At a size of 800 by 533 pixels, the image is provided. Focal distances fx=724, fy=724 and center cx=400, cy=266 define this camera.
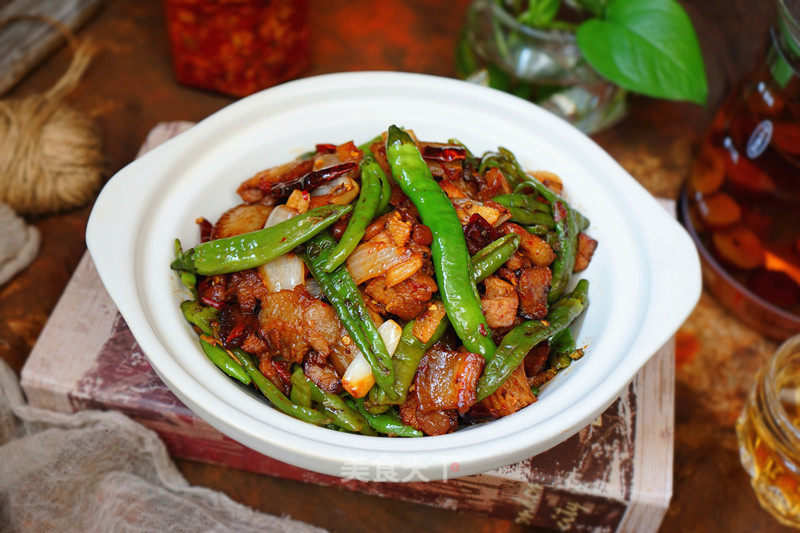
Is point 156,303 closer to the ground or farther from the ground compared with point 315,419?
farther from the ground

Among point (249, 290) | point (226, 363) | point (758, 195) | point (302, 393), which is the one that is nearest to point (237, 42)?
point (249, 290)

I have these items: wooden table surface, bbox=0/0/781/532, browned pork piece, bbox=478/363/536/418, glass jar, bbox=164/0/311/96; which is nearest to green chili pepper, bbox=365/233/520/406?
browned pork piece, bbox=478/363/536/418

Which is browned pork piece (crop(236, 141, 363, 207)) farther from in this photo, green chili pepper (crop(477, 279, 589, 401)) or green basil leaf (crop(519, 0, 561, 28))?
green basil leaf (crop(519, 0, 561, 28))

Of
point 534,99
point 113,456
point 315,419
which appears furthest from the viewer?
point 534,99

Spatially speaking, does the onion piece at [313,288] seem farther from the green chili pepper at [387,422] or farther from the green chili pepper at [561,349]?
the green chili pepper at [561,349]

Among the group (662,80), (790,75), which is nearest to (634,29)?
(662,80)

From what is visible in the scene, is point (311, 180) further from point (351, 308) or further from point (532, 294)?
point (532, 294)

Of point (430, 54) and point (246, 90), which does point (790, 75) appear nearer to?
point (430, 54)
